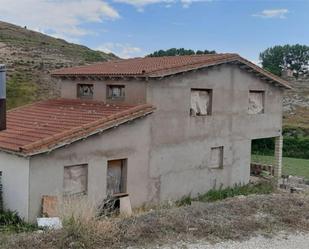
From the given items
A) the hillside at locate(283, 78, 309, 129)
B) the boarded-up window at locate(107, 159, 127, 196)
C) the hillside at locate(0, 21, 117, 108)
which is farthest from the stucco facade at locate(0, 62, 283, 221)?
the hillside at locate(283, 78, 309, 129)

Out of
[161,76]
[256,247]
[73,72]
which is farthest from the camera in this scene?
[73,72]

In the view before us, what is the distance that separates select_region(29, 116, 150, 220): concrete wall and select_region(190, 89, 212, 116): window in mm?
3075

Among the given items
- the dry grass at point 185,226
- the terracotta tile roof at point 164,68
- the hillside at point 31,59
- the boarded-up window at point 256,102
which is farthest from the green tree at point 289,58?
the dry grass at point 185,226

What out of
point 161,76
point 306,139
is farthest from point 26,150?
point 306,139

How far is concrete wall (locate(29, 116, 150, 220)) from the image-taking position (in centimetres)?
1382

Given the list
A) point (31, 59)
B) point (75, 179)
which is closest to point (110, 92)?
point (75, 179)

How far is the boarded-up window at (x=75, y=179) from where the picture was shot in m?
14.7

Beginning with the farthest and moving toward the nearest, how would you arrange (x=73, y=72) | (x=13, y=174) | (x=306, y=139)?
(x=306, y=139)
(x=73, y=72)
(x=13, y=174)

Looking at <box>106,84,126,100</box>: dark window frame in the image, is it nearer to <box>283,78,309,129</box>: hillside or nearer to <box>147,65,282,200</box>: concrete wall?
<box>147,65,282,200</box>: concrete wall

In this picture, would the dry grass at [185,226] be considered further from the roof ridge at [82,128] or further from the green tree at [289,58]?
the green tree at [289,58]

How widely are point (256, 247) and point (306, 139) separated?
39919 millimetres

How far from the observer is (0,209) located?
571 inches

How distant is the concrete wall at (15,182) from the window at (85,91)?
689 centimetres

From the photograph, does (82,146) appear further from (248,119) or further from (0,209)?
(248,119)
